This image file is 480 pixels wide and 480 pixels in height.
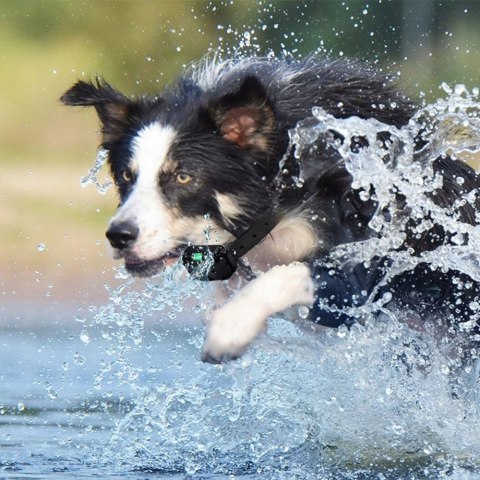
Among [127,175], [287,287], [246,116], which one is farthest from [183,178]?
[287,287]

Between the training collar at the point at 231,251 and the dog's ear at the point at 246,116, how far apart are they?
12.7 inches

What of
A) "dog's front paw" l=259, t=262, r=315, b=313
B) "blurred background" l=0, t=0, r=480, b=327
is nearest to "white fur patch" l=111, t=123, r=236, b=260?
"dog's front paw" l=259, t=262, r=315, b=313

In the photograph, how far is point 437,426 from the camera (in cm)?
627

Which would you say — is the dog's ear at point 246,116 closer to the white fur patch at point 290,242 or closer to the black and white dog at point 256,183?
the black and white dog at point 256,183

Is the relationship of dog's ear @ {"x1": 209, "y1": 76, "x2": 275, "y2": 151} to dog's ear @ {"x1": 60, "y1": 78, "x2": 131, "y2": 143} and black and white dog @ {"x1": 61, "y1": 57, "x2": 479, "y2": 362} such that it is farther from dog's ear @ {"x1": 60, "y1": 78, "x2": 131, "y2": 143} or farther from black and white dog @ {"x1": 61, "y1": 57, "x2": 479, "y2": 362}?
dog's ear @ {"x1": 60, "y1": 78, "x2": 131, "y2": 143}

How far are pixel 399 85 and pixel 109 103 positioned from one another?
1340 mm

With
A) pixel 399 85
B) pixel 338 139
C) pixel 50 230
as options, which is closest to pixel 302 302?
pixel 338 139

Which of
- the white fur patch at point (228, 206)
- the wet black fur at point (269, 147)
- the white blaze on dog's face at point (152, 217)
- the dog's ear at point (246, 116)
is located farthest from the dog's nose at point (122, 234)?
the dog's ear at point (246, 116)

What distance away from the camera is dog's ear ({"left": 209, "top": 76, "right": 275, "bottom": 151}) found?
228 inches

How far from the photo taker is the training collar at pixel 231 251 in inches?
236

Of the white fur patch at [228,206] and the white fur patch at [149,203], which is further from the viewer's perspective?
the white fur patch at [228,206]

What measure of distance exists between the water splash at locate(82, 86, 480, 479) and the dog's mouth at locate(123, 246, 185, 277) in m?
0.15

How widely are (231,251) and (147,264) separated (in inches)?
17.0

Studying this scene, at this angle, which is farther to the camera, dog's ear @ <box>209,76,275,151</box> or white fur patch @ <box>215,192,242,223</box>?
white fur patch @ <box>215,192,242,223</box>
